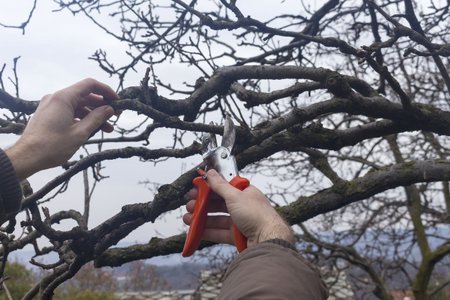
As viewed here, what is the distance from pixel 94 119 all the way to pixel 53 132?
0.57 ft

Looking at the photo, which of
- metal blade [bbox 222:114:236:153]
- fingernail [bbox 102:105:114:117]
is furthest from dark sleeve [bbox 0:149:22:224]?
metal blade [bbox 222:114:236:153]

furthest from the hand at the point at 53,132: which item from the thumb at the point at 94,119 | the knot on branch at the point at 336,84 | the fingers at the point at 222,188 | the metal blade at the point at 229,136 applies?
the knot on branch at the point at 336,84

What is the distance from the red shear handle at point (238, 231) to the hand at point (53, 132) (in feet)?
1.51

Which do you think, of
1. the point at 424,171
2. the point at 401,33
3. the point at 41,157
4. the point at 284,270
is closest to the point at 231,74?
the point at 401,33

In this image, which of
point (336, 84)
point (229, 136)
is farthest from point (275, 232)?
point (336, 84)

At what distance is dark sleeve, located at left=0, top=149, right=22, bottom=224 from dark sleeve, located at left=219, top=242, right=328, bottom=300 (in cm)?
56

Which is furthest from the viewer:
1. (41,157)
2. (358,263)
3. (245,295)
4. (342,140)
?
(358,263)

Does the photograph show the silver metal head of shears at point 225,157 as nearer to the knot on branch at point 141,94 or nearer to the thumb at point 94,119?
the knot on branch at point 141,94

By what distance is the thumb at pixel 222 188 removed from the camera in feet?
5.41

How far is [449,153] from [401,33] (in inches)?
244

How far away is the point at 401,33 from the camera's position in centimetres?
304

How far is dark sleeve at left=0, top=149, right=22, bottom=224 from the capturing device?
141 centimetres

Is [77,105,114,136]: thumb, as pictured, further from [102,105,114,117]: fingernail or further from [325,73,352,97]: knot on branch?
[325,73,352,97]: knot on branch

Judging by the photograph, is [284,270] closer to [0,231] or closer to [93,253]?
[93,253]
